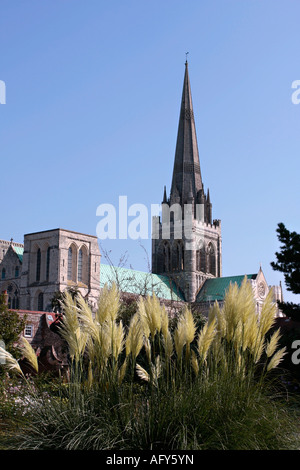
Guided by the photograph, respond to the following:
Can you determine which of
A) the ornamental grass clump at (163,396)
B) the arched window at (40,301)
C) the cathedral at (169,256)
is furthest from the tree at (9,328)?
the arched window at (40,301)

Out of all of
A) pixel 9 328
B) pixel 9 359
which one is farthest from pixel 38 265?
pixel 9 359

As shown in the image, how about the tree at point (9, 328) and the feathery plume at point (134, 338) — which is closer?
the feathery plume at point (134, 338)

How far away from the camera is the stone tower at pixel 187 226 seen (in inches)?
2872

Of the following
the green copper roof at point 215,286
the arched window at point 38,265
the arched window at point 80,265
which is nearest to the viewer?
the arched window at point 80,265

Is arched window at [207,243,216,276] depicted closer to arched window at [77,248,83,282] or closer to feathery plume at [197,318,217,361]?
arched window at [77,248,83,282]

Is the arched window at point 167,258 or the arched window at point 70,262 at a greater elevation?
the arched window at point 167,258

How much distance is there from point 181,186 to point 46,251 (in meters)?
22.6

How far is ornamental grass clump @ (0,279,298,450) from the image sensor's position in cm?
545

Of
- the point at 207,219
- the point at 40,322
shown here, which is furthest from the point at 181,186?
the point at 40,322

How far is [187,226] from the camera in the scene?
240ft

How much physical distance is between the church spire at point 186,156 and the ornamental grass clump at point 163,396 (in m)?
68.5

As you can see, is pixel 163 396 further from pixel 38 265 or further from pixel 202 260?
pixel 202 260

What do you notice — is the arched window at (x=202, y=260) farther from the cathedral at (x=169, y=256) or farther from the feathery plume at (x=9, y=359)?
the feathery plume at (x=9, y=359)
